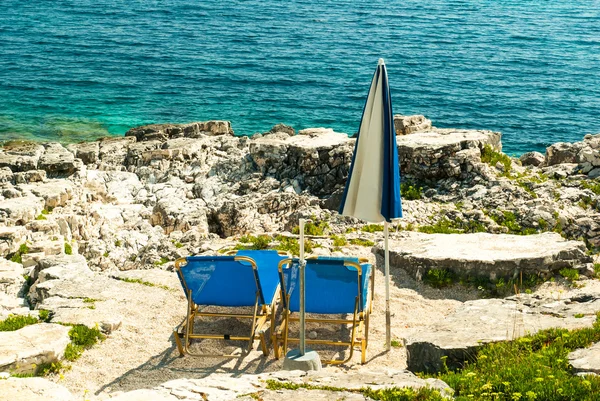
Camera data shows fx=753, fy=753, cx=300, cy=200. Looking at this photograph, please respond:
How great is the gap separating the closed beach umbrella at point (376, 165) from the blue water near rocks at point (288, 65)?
70.1ft

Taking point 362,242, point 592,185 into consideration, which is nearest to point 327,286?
point 362,242

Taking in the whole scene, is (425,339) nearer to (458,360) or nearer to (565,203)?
(458,360)

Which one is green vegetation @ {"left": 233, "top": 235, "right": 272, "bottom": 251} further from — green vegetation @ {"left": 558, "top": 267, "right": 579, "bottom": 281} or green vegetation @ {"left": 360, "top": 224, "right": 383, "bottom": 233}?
green vegetation @ {"left": 558, "top": 267, "right": 579, "bottom": 281}

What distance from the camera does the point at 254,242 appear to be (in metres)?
12.9

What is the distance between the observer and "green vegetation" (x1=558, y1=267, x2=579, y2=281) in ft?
36.3

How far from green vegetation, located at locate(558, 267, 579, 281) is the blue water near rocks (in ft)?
61.0

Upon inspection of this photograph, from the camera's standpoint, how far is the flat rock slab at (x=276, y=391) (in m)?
6.67

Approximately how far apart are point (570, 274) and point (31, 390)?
7.71m

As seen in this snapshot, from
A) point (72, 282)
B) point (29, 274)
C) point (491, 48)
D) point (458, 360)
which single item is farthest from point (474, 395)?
point (491, 48)

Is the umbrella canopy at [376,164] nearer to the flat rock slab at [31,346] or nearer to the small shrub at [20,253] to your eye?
the flat rock slab at [31,346]

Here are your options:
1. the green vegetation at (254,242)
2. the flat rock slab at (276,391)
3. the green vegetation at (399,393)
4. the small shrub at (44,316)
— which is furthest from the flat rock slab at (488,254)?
the small shrub at (44,316)

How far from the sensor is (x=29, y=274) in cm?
1191

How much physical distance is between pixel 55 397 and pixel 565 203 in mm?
10292

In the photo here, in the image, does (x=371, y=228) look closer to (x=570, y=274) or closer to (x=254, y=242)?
(x=254, y=242)
